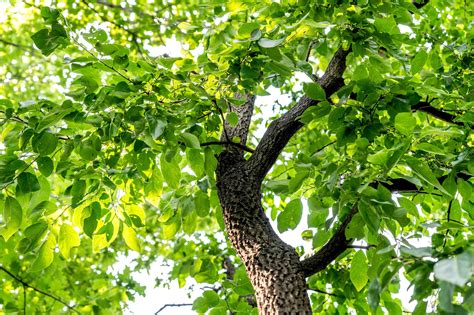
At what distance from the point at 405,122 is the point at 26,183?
132cm

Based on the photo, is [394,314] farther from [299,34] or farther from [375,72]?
[299,34]

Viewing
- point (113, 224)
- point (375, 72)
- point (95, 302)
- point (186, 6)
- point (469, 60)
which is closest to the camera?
point (375, 72)

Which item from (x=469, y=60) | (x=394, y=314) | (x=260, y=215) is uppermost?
(x=469, y=60)

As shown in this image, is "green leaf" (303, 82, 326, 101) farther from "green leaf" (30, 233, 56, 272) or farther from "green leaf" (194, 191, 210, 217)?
"green leaf" (30, 233, 56, 272)

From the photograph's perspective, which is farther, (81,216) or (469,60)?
(469,60)

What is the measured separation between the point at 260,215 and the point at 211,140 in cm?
39

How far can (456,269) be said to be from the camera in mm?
958

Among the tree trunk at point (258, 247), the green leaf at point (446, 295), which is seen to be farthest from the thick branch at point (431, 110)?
the green leaf at point (446, 295)

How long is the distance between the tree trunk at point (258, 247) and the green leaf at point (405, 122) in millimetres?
716

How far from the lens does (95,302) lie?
10.2ft

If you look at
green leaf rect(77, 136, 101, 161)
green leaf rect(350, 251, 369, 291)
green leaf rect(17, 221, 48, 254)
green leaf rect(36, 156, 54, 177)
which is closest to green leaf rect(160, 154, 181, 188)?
green leaf rect(77, 136, 101, 161)

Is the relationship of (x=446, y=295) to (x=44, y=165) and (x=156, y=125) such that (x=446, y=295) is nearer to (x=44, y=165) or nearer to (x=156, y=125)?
(x=156, y=125)

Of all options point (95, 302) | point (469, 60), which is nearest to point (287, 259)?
point (469, 60)

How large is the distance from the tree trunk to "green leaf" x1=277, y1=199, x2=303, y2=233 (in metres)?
0.08
